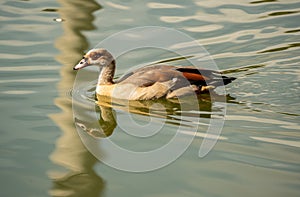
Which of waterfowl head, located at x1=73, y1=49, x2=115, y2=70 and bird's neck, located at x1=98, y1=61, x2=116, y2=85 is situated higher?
waterfowl head, located at x1=73, y1=49, x2=115, y2=70

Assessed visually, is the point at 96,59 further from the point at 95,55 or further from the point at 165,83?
the point at 165,83

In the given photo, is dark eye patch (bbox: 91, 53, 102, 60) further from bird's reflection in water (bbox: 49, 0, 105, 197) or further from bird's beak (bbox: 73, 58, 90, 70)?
bird's reflection in water (bbox: 49, 0, 105, 197)

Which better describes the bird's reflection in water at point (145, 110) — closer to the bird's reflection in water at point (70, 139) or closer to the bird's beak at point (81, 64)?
the bird's reflection in water at point (70, 139)

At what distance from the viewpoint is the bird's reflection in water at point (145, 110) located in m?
7.16

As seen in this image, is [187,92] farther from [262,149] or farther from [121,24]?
[121,24]

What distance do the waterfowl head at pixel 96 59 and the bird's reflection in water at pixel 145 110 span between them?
60 cm

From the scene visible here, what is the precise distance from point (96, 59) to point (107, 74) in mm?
286

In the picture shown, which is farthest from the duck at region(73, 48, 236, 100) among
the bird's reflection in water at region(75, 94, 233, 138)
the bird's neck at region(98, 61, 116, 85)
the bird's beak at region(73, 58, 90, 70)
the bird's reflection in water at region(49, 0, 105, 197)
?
the bird's reflection in water at region(49, 0, 105, 197)

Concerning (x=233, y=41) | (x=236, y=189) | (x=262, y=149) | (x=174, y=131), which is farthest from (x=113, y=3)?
(x=236, y=189)

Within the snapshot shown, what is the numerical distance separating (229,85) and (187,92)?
680 millimetres

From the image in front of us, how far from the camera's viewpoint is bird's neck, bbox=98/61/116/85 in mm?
8851

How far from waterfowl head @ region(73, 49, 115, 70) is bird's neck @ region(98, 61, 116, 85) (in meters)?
0.05

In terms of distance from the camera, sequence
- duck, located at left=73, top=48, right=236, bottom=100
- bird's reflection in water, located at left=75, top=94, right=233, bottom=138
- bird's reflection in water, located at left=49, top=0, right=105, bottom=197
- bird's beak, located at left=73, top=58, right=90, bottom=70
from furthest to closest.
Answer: bird's beak, located at left=73, top=58, right=90, bottom=70 < duck, located at left=73, top=48, right=236, bottom=100 < bird's reflection in water, located at left=75, top=94, right=233, bottom=138 < bird's reflection in water, located at left=49, top=0, right=105, bottom=197

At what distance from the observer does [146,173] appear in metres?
5.76
